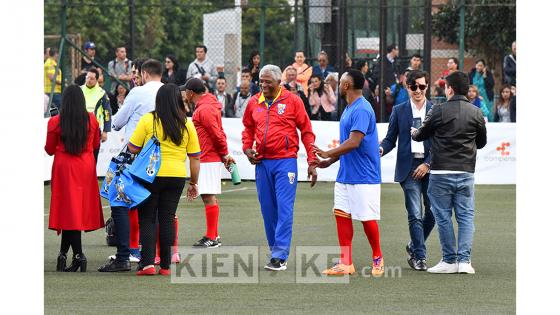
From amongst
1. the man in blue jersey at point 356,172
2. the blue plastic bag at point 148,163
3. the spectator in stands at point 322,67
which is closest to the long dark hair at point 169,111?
the blue plastic bag at point 148,163

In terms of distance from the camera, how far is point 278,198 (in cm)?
1315

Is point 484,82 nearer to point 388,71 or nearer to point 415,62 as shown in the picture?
point 415,62

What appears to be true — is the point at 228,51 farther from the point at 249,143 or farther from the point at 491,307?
the point at 491,307

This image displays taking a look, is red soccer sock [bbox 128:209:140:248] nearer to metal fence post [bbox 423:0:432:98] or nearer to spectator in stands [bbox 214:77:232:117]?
spectator in stands [bbox 214:77:232:117]

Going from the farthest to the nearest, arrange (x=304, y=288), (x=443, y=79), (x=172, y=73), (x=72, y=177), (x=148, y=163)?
(x=443, y=79) < (x=172, y=73) < (x=72, y=177) < (x=148, y=163) < (x=304, y=288)

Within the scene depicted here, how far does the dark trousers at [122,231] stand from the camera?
12.9 m

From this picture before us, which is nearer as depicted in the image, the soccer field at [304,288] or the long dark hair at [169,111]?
the soccer field at [304,288]

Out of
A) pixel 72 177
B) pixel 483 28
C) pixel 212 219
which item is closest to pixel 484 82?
pixel 483 28

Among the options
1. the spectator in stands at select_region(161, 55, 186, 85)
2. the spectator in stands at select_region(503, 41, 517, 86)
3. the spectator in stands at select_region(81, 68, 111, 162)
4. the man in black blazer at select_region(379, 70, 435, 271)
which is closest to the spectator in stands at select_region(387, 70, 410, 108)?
the spectator in stands at select_region(503, 41, 517, 86)

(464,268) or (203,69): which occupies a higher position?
(203,69)

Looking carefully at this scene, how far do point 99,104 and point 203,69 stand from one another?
27.2ft

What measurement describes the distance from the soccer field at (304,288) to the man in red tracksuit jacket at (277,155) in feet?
1.19

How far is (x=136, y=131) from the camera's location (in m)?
12.5

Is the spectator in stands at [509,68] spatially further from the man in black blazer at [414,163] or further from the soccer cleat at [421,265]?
the soccer cleat at [421,265]
